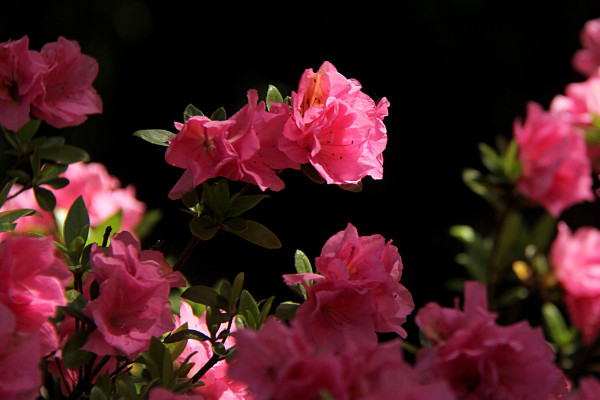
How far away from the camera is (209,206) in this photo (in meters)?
0.73

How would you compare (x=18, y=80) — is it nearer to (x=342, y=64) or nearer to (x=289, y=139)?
(x=289, y=139)

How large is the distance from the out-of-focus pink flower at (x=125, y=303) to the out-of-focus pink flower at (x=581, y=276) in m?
0.81

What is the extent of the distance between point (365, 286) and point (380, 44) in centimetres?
170

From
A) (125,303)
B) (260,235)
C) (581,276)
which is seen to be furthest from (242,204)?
(581,276)

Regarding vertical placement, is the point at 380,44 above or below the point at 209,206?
below

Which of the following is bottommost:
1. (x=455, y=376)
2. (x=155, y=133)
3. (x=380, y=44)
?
(x=380, y=44)

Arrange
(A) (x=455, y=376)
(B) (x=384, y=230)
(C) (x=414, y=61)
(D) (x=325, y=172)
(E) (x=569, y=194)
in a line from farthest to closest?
(C) (x=414, y=61) < (B) (x=384, y=230) < (E) (x=569, y=194) < (D) (x=325, y=172) < (A) (x=455, y=376)

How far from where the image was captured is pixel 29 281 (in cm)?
63

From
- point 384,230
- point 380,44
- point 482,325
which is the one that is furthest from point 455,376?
point 380,44

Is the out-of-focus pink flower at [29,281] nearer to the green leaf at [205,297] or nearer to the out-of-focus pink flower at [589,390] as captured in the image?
the green leaf at [205,297]

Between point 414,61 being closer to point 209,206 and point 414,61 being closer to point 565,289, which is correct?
point 565,289

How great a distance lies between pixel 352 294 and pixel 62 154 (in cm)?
45

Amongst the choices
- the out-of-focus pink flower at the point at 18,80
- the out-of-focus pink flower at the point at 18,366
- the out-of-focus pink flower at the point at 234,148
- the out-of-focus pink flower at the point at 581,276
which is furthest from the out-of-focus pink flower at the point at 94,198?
the out-of-focus pink flower at the point at 581,276

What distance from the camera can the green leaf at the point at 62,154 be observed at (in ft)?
2.93
